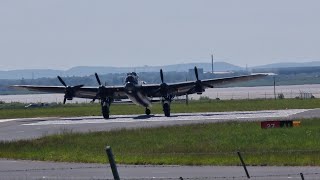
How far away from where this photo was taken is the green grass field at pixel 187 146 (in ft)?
111

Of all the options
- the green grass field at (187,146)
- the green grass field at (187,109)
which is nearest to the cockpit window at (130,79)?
the green grass field at (187,109)

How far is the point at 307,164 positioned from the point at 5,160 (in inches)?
541

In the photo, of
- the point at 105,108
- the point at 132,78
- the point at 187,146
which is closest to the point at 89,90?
the point at 132,78

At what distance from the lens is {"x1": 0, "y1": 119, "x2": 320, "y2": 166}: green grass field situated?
111ft

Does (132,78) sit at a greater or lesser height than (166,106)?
greater

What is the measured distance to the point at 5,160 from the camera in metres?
37.4

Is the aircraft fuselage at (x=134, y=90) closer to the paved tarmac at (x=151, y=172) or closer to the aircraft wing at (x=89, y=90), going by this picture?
the aircraft wing at (x=89, y=90)

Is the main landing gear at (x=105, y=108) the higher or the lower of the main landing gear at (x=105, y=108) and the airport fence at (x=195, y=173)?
the lower

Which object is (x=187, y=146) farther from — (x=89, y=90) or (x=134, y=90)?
(x=89, y=90)

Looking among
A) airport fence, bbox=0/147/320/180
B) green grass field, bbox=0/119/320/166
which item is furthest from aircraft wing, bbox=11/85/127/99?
airport fence, bbox=0/147/320/180

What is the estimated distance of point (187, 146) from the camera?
39875 mm

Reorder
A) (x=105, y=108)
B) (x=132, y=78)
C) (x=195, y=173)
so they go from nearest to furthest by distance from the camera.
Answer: (x=195, y=173) < (x=105, y=108) < (x=132, y=78)

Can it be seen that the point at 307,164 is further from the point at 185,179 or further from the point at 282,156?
the point at 185,179

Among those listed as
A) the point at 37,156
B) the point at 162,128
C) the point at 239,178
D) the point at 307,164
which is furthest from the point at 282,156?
the point at 162,128
